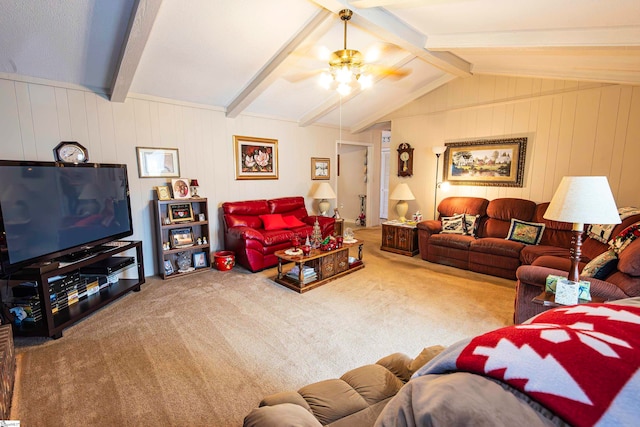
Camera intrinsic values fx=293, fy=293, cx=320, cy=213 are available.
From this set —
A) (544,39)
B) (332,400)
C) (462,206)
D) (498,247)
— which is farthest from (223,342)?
(462,206)

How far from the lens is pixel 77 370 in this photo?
211 cm

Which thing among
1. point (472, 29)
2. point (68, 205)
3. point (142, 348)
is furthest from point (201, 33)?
point (142, 348)

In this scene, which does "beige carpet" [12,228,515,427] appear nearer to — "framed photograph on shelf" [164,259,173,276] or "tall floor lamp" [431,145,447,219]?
"framed photograph on shelf" [164,259,173,276]

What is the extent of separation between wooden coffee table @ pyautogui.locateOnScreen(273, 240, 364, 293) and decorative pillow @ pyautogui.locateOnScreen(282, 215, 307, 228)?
3.58ft

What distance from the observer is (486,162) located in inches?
188

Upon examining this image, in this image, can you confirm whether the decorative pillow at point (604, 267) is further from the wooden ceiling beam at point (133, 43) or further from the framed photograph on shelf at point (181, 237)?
the framed photograph on shelf at point (181, 237)

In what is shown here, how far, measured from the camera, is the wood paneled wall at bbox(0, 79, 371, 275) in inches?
122

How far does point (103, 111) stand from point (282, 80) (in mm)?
2278

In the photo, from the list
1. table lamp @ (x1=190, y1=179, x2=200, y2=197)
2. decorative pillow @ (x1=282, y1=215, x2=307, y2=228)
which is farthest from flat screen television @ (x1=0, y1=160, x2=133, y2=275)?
decorative pillow @ (x1=282, y1=215, x2=307, y2=228)

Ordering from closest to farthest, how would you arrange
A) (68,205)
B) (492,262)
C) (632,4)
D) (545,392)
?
(545,392) < (632,4) < (68,205) < (492,262)

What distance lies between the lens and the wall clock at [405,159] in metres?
5.76

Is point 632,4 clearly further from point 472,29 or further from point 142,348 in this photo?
point 142,348

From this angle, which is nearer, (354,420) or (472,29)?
(354,420)

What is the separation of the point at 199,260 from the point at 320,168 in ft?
10.2
